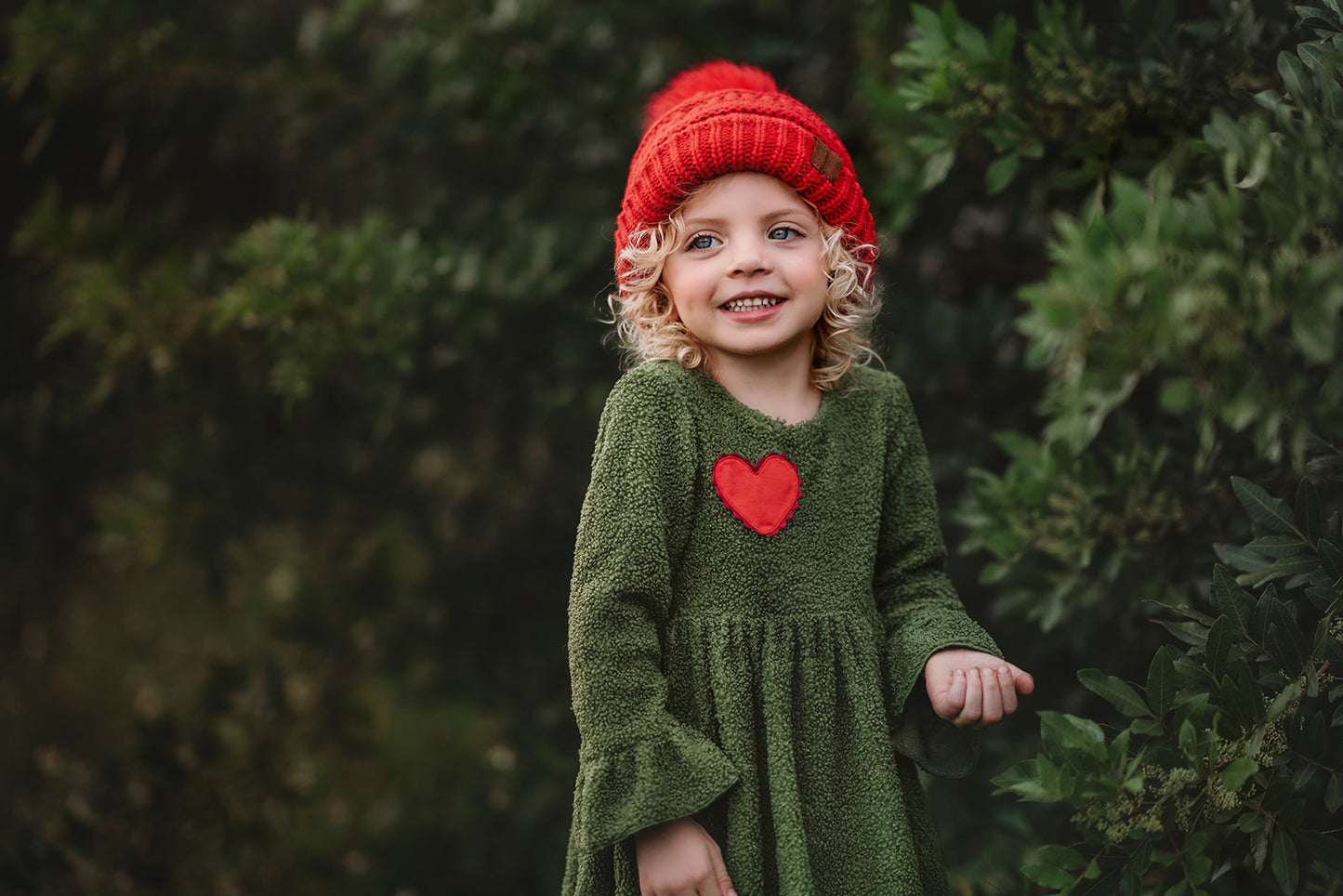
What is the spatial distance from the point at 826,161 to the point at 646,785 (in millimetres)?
872

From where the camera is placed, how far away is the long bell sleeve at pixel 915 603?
1512 millimetres

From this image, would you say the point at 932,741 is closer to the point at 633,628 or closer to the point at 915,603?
the point at 915,603

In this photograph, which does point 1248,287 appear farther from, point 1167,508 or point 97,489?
point 97,489

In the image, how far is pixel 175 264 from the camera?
2.87 metres

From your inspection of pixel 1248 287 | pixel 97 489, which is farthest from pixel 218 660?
pixel 1248 287

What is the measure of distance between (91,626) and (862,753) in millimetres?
3742

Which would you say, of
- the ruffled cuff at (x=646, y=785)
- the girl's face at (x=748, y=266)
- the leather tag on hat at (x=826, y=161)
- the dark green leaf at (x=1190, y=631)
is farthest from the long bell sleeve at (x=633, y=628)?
the dark green leaf at (x=1190, y=631)

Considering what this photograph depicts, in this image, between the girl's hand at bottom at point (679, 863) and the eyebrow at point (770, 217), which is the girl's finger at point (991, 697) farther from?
the eyebrow at point (770, 217)

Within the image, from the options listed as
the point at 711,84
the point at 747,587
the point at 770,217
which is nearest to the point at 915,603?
the point at 747,587

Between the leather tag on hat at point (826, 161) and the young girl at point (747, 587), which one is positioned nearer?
the young girl at point (747, 587)

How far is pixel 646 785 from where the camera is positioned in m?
1.31

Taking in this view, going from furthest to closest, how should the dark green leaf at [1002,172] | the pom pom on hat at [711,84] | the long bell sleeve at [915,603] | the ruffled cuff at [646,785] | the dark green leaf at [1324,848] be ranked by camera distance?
the dark green leaf at [1002,172]
the pom pom on hat at [711,84]
the long bell sleeve at [915,603]
the dark green leaf at [1324,848]
the ruffled cuff at [646,785]

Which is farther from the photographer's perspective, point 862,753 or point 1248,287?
point 862,753

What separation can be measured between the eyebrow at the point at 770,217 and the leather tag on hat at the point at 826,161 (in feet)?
0.20
